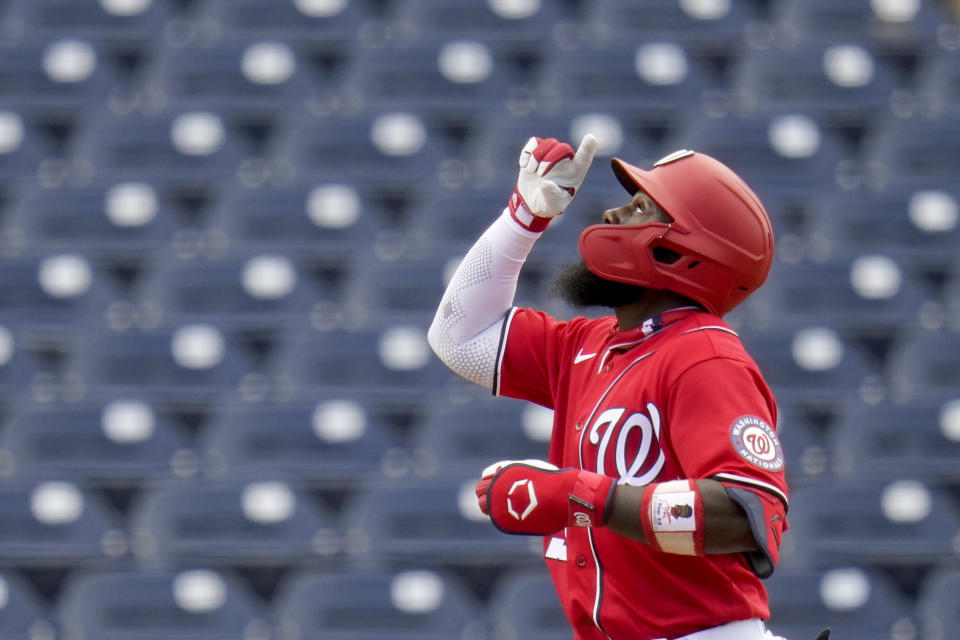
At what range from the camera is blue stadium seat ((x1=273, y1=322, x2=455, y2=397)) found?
4734 millimetres

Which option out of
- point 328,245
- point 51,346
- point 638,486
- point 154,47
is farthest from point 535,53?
point 638,486

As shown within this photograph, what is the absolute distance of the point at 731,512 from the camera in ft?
6.01

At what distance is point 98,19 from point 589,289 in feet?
14.8

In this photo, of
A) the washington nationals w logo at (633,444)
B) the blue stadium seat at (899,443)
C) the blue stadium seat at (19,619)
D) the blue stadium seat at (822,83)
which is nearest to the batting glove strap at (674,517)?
the washington nationals w logo at (633,444)

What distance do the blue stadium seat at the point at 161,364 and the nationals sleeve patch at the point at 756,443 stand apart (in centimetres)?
316

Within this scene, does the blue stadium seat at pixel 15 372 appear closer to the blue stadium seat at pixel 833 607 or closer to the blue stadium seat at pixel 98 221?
the blue stadium seat at pixel 98 221

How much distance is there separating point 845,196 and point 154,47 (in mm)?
3246

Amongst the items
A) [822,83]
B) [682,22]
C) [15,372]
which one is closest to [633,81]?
[682,22]

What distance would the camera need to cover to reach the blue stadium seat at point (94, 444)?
4.52m

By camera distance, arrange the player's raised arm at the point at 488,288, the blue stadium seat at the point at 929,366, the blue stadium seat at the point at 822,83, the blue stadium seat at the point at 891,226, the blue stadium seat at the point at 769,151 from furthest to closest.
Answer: the blue stadium seat at the point at 822,83
the blue stadium seat at the point at 769,151
the blue stadium seat at the point at 891,226
the blue stadium seat at the point at 929,366
the player's raised arm at the point at 488,288

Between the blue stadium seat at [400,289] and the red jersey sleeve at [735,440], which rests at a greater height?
the red jersey sleeve at [735,440]

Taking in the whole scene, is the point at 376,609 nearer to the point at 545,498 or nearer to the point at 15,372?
the point at 15,372

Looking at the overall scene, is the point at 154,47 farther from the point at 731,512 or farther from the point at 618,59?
the point at 731,512

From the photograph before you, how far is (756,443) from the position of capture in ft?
6.15
